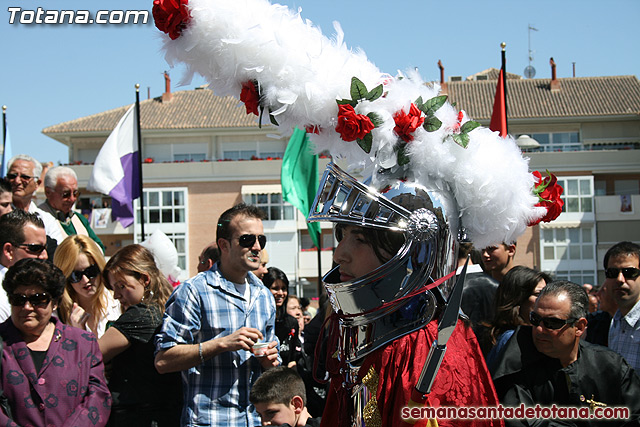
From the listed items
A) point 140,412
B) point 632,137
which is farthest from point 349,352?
point 632,137

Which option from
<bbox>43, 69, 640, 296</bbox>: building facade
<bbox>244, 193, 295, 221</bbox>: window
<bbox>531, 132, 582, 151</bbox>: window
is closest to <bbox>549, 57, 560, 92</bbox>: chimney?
<bbox>43, 69, 640, 296</bbox>: building facade

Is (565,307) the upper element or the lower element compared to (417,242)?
lower

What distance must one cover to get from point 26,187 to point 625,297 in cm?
510

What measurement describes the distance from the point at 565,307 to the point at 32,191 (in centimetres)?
484

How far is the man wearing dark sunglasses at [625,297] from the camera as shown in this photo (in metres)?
4.80

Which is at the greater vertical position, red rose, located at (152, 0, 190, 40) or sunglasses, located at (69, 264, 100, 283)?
red rose, located at (152, 0, 190, 40)

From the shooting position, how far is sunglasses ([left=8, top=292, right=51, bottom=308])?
410 centimetres

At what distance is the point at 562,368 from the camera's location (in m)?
3.79

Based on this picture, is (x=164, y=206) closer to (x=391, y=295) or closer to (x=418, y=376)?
(x=391, y=295)

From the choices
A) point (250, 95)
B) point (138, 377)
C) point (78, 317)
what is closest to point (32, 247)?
point (78, 317)

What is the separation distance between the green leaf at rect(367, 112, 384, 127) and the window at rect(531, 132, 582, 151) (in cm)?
4279

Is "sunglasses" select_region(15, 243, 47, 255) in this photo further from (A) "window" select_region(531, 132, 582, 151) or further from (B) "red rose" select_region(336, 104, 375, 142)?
(A) "window" select_region(531, 132, 582, 151)

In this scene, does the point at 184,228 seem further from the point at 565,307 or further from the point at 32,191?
the point at 565,307

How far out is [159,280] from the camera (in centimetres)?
484
